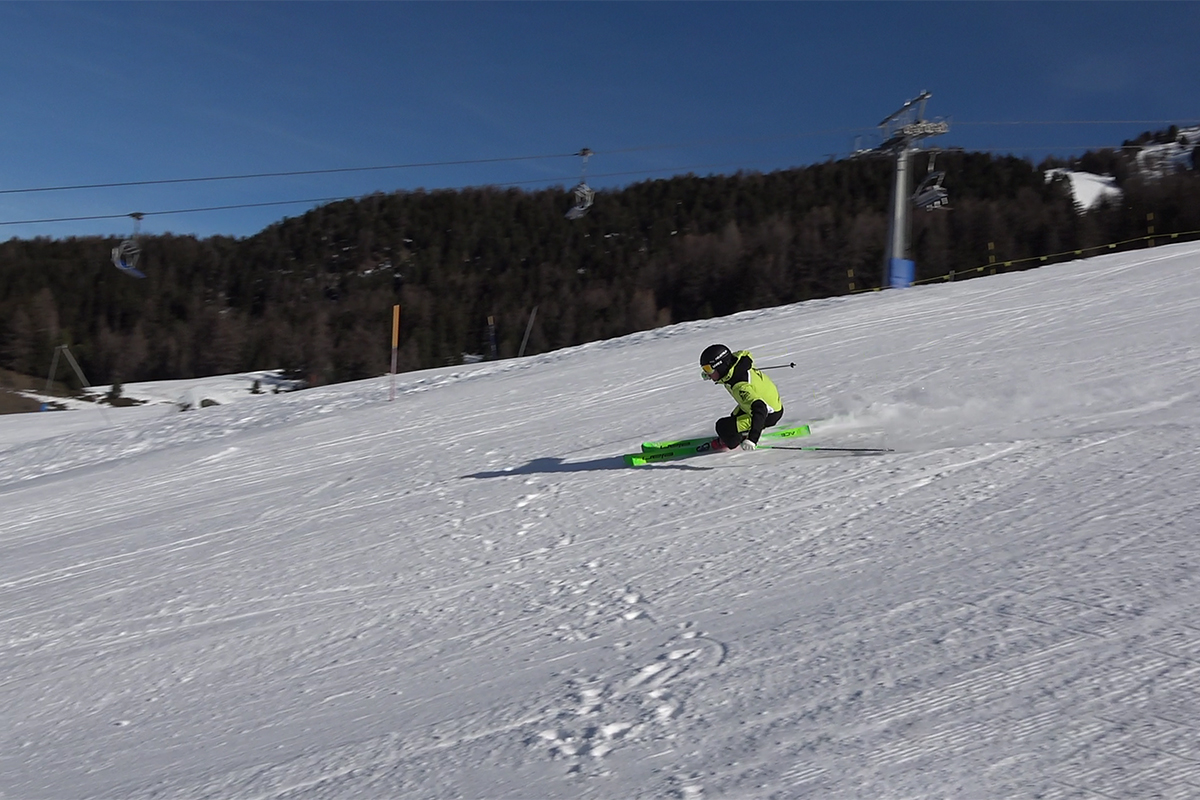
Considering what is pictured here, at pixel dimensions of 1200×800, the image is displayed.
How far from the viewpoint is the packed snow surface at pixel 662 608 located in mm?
3504

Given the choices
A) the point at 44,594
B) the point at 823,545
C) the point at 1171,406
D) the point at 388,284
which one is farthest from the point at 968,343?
the point at 388,284

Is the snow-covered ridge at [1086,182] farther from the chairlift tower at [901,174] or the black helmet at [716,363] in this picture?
the black helmet at [716,363]

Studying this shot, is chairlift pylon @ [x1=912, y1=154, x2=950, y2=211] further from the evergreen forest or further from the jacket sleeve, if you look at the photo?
the evergreen forest

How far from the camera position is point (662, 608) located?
5191 mm

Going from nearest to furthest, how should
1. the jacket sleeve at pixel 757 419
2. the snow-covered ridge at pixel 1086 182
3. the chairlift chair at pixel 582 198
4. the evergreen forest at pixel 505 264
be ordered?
the jacket sleeve at pixel 757 419 → the chairlift chair at pixel 582 198 → the evergreen forest at pixel 505 264 → the snow-covered ridge at pixel 1086 182

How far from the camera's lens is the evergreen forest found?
69125 mm

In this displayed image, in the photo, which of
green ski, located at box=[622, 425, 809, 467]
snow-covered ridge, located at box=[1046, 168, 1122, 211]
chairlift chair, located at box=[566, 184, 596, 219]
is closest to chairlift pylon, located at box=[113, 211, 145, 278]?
chairlift chair, located at box=[566, 184, 596, 219]

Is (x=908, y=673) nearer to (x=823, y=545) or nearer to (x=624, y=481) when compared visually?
(x=823, y=545)

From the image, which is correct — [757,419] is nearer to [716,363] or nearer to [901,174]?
[716,363]

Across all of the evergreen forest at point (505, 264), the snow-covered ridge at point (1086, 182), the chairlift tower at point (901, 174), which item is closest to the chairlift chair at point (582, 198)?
the chairlift tower at point (901, 174)

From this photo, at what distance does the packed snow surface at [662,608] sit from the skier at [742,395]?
0.33 m

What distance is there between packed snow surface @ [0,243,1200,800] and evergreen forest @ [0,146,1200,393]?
1849 inches

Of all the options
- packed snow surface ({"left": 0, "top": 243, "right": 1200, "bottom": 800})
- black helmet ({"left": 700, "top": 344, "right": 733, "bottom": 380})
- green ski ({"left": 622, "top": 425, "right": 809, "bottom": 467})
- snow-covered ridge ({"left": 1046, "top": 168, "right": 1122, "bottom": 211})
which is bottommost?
packed snow surface ({"left": 0, "top": 243, "right": 1200, "bottom": 800})

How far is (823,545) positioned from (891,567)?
0.65 meters
